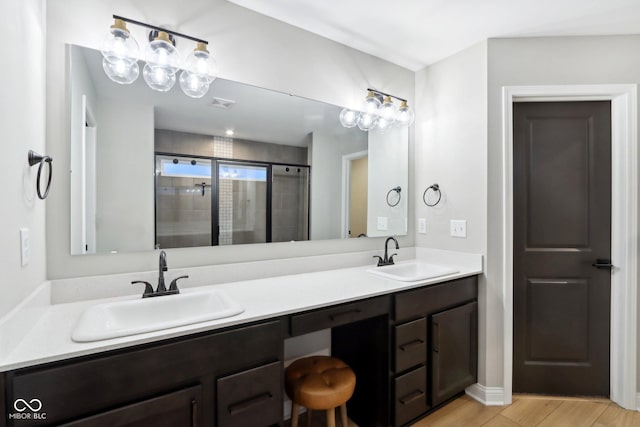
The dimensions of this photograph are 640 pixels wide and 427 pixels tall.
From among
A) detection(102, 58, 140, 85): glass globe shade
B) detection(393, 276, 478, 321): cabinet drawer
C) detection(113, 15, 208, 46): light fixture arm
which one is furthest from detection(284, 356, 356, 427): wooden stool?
detection(113, 15, 208, 46): light fixture arm

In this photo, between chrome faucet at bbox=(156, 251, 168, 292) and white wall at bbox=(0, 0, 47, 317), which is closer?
white wall at bbox=(0, 0, 47, 317)

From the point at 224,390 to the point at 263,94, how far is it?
1.58 metres

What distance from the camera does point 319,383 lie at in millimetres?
1538

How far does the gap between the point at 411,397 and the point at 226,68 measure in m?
→ 2.15

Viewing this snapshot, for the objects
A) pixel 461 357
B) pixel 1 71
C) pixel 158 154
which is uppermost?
pixel 1 71

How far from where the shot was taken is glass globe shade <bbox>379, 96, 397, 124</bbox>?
7.66ft

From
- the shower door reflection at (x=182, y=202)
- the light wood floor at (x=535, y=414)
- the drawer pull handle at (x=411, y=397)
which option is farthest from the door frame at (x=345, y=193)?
the light wood floor at (x=535, y=414)

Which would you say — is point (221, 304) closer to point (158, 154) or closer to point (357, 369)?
point (158, 154)

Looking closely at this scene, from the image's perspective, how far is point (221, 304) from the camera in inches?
55.0

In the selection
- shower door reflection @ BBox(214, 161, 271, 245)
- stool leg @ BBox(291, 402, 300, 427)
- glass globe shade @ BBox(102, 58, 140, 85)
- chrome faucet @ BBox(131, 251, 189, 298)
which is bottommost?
stool leg @ BBox(291, 402, 300, 427)

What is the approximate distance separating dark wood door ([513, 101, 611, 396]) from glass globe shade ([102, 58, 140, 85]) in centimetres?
239

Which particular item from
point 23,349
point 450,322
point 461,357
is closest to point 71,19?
point 23,349

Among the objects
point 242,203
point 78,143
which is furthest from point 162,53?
point 242,203

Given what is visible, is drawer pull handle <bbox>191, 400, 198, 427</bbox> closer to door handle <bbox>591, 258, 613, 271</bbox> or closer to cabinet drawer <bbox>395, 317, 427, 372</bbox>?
cabinet drawer <bbox>395, 317, 427, 372</bbox>
